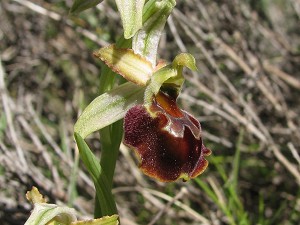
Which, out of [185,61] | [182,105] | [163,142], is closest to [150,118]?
[163,142]

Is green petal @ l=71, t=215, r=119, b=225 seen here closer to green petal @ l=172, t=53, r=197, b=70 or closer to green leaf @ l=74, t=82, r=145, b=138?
green leaf @ l=74, t=82, r=145, b=138

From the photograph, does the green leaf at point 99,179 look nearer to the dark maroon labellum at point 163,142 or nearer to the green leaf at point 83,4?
the dark maroon labellum at point 163,142

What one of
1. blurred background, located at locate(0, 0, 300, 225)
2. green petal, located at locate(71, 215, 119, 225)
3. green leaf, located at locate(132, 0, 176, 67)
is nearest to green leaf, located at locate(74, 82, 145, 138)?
green leaf, located at locate(132, 0, 176, 67)

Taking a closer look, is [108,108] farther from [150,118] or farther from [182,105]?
[182,105]

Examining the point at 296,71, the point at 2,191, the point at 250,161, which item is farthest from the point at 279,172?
the point at 2,191

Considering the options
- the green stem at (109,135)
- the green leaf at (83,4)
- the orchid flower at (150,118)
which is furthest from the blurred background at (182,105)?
the green leaf at (83,4)

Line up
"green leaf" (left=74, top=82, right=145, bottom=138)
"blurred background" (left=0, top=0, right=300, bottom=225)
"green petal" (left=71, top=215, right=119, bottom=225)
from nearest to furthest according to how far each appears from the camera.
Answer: "green petal" (left=71, top=215, right=119, bottom=225) → "green leaf" (left=74, top=82, right=145, bottom=138) → "blurred background" (left=0, top=0, right=300, bottom=225)

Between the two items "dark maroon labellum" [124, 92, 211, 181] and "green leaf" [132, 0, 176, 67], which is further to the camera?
"green leaf" [132, 0, 176, 67]
